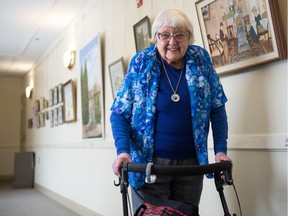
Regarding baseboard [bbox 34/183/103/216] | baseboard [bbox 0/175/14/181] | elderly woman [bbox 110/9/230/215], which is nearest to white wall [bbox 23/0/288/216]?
baseboard [bbox 34/183/103/216]

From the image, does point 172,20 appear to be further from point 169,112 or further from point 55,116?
point 55,116

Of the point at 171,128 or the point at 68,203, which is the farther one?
the point at 68,203

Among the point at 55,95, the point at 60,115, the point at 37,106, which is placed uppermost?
the point at 37,106

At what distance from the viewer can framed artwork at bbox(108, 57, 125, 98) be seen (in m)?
3.20

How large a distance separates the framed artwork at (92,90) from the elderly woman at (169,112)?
2.17 metres

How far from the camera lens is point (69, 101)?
476cm

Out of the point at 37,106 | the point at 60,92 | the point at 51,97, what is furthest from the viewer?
the point at 37,106

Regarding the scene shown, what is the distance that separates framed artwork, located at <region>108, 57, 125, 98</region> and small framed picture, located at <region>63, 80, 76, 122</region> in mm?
1335

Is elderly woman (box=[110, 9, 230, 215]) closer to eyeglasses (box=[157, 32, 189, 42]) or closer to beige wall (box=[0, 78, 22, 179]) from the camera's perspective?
eyeglasses (box=[157, 32, 189, 42])

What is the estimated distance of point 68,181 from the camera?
4938 mm

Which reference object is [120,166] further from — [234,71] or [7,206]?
[7,206]

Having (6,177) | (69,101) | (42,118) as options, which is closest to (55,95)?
(69,101)

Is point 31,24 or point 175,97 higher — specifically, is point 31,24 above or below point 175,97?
above

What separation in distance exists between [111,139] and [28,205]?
2427mm
